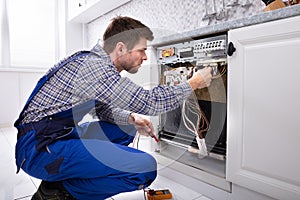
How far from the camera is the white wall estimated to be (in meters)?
3.12

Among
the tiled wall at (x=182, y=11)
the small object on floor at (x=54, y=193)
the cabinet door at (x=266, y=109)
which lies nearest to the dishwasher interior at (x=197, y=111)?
the cabinet door at (x=266, y=109)

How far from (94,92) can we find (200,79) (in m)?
0.47

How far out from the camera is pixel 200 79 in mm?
1009

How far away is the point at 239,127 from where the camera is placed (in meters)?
0.98

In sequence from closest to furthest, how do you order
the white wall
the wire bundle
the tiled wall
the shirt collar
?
1. the shirt collar
2. the wire bundle
3. the tiled wall
4. the white wall

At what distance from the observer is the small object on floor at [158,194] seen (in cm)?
112

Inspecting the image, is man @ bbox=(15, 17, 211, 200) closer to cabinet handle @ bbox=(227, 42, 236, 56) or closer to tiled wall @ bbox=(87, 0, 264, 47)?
cabinet handle @ bbox=(227, 42, 236, 56)

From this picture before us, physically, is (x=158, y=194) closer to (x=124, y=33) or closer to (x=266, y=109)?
(x=266, y=109)

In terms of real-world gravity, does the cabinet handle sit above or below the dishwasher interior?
above

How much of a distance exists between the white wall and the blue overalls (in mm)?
2638

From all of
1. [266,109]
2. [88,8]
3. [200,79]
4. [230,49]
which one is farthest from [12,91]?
[266,109]

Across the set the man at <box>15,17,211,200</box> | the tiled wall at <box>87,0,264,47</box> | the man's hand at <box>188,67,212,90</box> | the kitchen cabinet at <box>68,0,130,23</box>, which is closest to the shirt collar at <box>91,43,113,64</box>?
the man at <box>15,17,211,200</box>

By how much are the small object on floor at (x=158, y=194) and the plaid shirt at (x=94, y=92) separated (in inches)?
19.3

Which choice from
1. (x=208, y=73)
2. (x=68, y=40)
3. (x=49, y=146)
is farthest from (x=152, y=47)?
(x=68, y=40)
